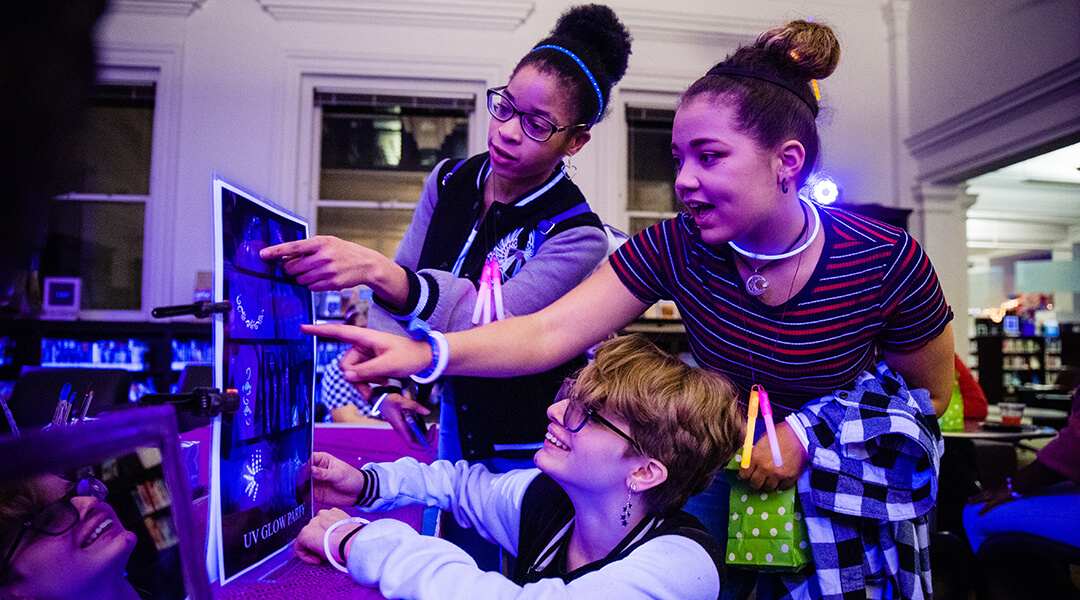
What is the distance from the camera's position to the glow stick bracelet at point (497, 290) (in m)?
1.14

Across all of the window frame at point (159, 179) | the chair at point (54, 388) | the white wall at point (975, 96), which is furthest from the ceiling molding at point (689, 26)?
the chair at point (54, 388)

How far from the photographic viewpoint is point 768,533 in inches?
39.5

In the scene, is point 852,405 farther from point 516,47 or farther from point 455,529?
point 516,47

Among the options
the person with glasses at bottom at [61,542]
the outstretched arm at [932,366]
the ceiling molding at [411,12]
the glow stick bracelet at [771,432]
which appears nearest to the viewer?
the person with glasses at bottom at [61,542]

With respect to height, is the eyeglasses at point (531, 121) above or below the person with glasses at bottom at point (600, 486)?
above

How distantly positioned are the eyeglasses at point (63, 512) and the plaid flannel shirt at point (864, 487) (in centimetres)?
90

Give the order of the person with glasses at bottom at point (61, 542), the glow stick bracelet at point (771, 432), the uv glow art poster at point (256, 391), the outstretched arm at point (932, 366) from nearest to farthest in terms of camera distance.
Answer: the person with glasses at bottom at point (61, 542) < the uv glow art poster at point (256, 391) < the glow stick bracelet at point (771, 432) < the outstretched arm at point (932, 366)

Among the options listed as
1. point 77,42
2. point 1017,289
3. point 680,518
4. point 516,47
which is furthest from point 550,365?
point 1017,289

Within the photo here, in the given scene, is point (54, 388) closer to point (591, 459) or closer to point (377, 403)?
point (377, 403)

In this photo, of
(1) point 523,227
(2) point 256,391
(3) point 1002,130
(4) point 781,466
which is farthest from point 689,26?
(2) point 256,391

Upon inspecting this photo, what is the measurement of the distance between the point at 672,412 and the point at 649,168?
4128mm

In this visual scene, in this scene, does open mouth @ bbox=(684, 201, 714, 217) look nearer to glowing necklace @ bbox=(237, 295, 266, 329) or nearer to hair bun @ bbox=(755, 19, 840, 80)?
hair bun @ bbox=(755, 19, 840, 80)

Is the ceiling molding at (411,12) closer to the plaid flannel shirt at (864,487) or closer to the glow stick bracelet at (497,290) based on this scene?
the glow stick bracelet at (497,290)

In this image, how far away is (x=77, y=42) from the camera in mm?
303
